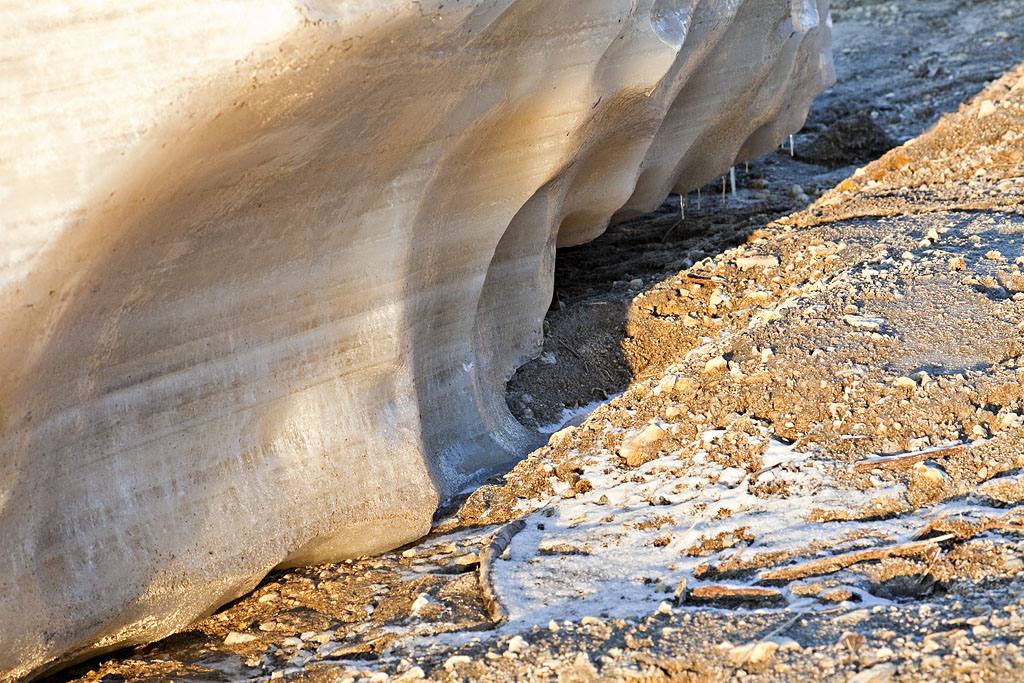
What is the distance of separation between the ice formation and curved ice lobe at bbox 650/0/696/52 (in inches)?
0.5

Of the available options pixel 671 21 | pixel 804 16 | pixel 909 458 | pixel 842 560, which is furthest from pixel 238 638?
pixel 804 16

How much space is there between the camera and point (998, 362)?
10.3 ft

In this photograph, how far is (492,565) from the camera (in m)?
2.72

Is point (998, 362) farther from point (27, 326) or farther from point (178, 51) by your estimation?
point (27, 326)

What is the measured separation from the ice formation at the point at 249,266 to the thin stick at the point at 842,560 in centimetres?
115

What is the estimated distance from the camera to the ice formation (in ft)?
7.60

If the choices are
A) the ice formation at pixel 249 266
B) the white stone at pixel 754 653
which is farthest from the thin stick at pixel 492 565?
the white stone at pixel 754 653

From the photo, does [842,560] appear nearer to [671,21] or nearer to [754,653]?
[754,653]

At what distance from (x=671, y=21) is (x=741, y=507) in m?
1.84

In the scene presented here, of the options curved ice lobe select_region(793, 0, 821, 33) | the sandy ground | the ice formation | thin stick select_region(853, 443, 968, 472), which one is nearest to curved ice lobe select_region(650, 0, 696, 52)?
the ice formation

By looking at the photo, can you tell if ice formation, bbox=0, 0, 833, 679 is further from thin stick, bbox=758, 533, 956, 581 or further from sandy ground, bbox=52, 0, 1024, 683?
thin stick, bbox=758, 533, 956, 581

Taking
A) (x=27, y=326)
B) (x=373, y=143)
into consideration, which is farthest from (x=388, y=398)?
(x=27, y=326)

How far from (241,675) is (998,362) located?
2.32 metres

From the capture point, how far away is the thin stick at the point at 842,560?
235 centimetres
